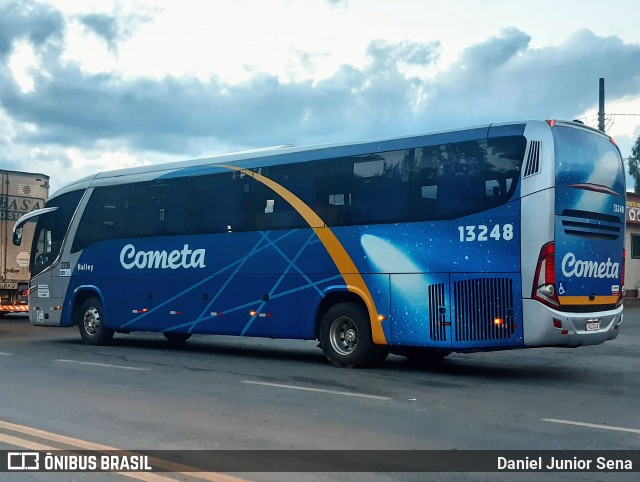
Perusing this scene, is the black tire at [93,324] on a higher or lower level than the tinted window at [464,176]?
lower

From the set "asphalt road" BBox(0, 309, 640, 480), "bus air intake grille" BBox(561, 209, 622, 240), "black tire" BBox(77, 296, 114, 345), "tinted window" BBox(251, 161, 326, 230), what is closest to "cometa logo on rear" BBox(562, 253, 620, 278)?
"bus air intake grille" BBox(561, 209, 622, 240)

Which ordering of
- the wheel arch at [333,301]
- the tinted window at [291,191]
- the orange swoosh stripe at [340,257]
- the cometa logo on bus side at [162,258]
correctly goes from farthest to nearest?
1. the cometa logo on bus side at [162,258]
2. the tinted window at [291,191]
3. the wheel arch at [333,301]
4. the orange swoosh stripe at [340,257]

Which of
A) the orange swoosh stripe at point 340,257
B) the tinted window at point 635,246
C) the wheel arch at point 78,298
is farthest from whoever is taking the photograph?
the tinted window at point 635,246

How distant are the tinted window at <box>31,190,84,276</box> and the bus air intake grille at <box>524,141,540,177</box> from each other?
10669 millimetres

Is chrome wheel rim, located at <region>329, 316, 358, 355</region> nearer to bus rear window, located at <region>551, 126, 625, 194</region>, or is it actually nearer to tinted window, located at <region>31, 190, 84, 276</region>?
bus rear window, located at <region>551, 126, 625, 194</region>

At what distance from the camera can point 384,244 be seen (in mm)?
12742

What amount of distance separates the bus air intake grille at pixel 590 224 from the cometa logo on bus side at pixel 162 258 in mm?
6944

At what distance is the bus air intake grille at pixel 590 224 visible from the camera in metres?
11.5

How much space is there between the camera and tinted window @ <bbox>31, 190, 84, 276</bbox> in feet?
60.2

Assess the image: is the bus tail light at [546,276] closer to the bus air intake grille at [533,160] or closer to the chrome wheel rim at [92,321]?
the bus air intake grille at [533,160]

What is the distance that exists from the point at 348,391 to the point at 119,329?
826cm

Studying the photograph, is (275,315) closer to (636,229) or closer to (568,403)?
(568,403)

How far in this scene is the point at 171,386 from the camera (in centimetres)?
1087

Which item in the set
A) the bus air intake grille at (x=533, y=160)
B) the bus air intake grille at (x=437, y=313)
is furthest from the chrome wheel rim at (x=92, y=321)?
the bus air intake grille at (x=533, y=160)
